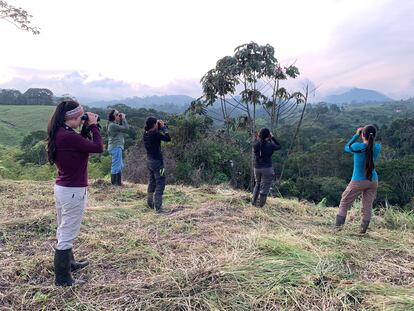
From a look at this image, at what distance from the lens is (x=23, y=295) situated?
3.04 metres

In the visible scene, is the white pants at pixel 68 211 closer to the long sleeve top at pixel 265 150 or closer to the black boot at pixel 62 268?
the black boot at pixel 62 268

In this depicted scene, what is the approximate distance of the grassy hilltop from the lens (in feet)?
9.61

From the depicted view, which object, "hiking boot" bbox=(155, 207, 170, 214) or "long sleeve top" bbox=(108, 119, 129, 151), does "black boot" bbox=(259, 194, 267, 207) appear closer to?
"hiking boot" bbox=(155, 207, 170, 214)

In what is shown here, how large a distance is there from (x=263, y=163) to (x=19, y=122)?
40605 mm

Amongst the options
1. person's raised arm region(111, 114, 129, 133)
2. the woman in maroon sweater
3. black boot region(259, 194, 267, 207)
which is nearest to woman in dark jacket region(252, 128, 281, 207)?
black boot region(259, 194, 267, 207)

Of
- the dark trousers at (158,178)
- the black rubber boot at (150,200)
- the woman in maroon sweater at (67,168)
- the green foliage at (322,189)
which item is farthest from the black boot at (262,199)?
the green foliage at (322,189)

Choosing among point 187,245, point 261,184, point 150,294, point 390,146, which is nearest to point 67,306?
point 150,294

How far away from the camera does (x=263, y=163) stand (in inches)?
241

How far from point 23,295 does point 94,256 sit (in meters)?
0.89

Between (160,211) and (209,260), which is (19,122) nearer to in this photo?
(160,211)

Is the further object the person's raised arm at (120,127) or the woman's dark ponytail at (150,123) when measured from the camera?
the person's raised arm at (120,127)

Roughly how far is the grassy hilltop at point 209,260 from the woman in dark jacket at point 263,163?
0.39m

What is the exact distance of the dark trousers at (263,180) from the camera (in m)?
6.13

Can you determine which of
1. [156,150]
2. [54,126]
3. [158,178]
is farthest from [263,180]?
[54,126]
